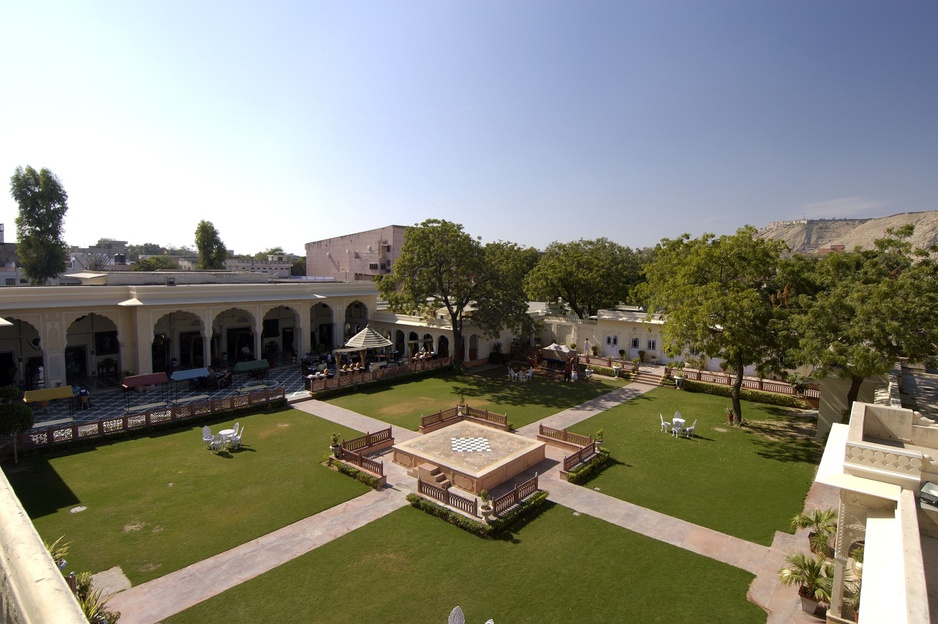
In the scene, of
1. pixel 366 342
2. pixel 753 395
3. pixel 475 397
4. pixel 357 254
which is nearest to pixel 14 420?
pixel 366 342

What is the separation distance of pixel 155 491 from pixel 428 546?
27.9 feet

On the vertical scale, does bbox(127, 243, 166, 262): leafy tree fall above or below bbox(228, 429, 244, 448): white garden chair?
above

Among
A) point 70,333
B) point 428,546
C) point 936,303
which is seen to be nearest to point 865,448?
point 428,546

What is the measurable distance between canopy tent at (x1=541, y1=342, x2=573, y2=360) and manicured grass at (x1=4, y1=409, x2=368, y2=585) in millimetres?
15004

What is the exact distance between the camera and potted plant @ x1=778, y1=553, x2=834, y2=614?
9430 millimetres

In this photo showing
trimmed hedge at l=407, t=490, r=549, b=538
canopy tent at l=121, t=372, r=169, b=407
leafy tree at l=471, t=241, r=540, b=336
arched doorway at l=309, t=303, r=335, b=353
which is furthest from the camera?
arched doorway at l=309, t=303, r=335, b=353

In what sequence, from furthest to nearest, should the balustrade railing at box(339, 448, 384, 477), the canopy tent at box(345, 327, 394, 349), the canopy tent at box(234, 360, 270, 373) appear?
1. the canopy tent at box(345, 327, 394, 349)
2. the canopy tent at box(234, 360, 270, 373)
3. the balustrade railing at box(339, 448, 384, 477)

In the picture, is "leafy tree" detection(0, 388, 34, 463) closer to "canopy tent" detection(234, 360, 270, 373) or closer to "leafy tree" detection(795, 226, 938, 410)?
"canopy tent" detection(234, 360, 270, 373)

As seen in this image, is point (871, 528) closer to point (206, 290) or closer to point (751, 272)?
point (751, 272)

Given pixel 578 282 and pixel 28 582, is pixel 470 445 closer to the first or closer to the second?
pixel 28 582

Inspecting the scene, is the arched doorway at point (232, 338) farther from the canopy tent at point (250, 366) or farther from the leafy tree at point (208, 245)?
the leafy tree at point (208, 245)

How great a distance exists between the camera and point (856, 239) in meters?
160

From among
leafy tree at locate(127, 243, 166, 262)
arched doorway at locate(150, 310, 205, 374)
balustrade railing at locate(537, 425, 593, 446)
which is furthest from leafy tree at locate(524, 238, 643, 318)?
leafy tree at locate(127, 243, 166, 262)

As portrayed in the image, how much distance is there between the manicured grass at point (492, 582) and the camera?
941 cm
